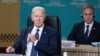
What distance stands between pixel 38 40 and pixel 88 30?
3.88 ft

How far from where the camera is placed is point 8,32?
256 inches

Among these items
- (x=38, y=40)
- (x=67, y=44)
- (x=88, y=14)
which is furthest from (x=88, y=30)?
(x=38, y=40)

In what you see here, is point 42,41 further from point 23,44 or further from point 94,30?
point 94,30

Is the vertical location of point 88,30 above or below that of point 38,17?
below

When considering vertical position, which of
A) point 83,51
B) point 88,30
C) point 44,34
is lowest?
point 83,51

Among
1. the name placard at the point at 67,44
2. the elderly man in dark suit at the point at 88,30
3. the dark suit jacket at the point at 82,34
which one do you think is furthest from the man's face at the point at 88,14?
the name placard at the point at 67,44

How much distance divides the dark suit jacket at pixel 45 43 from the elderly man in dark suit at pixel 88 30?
91 cm

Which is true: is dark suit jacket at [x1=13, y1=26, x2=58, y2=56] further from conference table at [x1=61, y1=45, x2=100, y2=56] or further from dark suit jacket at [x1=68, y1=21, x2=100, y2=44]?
dark suit jacket at [x1=68, y1=21, x2=100, y2=44]

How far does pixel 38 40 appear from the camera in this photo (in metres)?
3.90

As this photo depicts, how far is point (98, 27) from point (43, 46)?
4.34 feet

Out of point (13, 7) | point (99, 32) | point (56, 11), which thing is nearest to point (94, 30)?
point (99, 32)

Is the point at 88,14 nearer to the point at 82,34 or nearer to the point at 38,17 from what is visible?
the point at 82,34

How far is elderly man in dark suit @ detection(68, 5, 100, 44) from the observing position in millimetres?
4754

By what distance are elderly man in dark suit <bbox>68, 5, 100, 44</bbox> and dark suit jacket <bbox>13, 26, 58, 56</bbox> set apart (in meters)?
0.91
